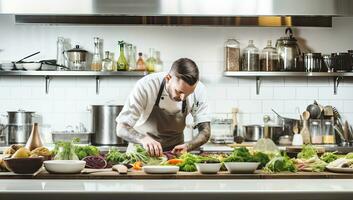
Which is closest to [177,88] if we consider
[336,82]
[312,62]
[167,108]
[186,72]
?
[186,72]

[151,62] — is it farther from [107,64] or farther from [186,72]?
[186,72]

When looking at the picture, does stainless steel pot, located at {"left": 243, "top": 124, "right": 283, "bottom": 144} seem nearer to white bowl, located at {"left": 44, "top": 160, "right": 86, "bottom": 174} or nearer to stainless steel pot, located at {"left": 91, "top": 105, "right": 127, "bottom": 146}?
stainless steel pot, located at {"left": 91, "top": 105, "right": 127, "bottom": 146}

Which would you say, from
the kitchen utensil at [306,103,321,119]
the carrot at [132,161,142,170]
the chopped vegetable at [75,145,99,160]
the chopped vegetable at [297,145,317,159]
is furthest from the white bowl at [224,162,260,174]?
the kitchen utensil at [306,103,321,119]

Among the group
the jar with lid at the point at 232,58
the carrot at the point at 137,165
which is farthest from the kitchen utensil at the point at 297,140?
the carrot at the point at 137,165

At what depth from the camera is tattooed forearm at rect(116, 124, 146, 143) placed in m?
4.83

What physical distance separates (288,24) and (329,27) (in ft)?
2.96

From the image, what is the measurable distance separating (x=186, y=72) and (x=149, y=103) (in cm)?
52

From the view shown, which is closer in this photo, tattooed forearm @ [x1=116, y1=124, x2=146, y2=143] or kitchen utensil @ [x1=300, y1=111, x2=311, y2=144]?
tattooed forearm @ [x1=116, y1=124, x2=146, y2=143]

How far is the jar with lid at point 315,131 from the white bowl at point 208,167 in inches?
125

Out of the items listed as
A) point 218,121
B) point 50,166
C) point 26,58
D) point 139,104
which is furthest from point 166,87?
point 50,166

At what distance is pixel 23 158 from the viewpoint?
10.2ft

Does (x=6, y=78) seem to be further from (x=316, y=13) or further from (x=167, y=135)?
(x=316, y=13)

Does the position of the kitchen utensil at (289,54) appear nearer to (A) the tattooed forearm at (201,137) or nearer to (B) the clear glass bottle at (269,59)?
(B) the clear glass bottle at (269,59)

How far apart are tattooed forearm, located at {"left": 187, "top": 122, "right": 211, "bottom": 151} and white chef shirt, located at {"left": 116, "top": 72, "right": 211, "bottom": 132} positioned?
46mm
